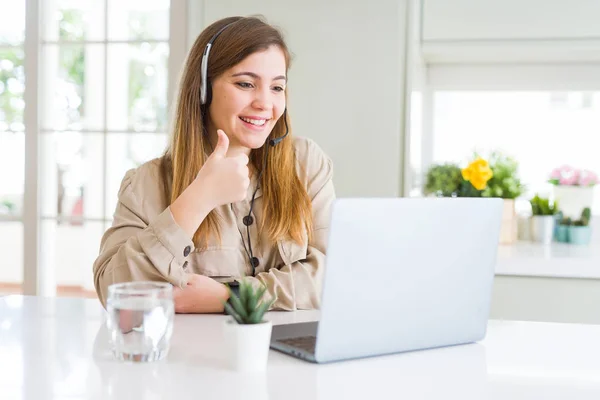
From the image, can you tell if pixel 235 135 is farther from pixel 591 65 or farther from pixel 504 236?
pixel 591 65

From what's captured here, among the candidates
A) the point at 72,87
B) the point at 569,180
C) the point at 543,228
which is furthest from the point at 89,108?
the point at 569,180

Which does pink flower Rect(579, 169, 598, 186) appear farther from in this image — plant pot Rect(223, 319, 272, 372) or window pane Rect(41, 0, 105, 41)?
plant pot Rect(223, 319, 272, 372)

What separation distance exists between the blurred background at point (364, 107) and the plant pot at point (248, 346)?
1620 mm

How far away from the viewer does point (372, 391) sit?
95 centimetres

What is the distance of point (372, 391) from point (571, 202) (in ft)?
7.78

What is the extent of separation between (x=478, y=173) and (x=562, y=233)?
1.48ft

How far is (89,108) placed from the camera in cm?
306

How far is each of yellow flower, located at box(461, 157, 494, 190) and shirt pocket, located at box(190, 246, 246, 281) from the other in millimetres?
1445

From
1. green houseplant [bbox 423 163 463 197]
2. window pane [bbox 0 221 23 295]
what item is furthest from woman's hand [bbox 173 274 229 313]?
window pane [bbox 0 221 23 295]

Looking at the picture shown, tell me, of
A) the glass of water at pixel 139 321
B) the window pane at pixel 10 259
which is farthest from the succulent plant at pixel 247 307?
the window pane at pixel 10 259

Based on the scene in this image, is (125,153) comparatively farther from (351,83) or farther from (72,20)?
(351,83)

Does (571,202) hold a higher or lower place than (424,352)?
higher

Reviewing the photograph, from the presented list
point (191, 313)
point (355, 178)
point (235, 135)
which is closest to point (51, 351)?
point (191, 313)

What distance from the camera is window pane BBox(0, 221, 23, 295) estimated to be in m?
5.29
